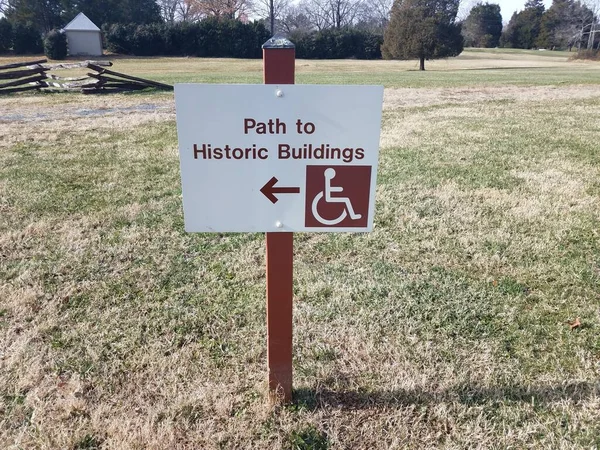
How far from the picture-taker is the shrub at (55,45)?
36.0 metres

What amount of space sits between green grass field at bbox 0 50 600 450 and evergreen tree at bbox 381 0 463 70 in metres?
30.3

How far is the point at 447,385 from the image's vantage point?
2.42 metres

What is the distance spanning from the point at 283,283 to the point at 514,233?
119 inches

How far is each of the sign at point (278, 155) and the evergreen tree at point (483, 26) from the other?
80.0 metres

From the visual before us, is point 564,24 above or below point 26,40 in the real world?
above

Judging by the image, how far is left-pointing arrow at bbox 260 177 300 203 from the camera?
1.88 meters

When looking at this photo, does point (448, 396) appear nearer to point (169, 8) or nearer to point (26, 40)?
point (26, 40)

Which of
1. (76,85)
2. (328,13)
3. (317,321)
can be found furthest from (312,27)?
(317,321)

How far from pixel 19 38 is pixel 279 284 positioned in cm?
4557

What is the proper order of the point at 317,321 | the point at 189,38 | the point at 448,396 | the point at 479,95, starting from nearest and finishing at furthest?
the point at 448,396
the point at 317,321
the point at 479,95
the point at 189,38

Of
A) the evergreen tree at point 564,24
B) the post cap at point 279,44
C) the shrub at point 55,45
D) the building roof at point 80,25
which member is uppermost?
the evergreen tree at point 564,24

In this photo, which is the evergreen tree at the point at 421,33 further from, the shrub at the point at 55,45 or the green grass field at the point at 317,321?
the green grass field at the point at 317,321

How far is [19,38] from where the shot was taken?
38.2 metres

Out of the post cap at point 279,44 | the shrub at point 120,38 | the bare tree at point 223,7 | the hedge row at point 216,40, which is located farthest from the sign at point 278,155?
the bare tree at point 223,7
